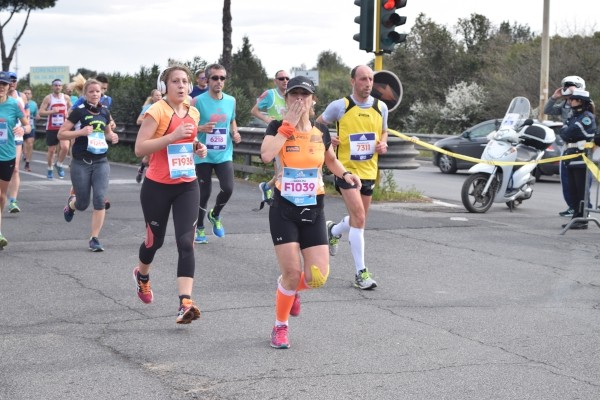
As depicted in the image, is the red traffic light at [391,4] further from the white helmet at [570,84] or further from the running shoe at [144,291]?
the running shoe at [144,291]

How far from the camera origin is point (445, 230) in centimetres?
1316

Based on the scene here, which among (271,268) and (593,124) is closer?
(271,268)

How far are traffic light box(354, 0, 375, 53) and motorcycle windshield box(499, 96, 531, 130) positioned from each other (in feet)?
8.53

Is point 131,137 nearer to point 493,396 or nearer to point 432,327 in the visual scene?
point 432,327

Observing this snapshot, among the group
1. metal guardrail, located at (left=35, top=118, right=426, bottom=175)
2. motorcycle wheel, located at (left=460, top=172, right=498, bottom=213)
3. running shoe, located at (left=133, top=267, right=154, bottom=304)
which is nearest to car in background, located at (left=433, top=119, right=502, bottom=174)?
metal guardrail, located at (left=35, top=118, right=426, bottom=175)

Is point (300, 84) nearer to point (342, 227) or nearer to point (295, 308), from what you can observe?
point (295, 308)

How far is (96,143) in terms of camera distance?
11.0 metres

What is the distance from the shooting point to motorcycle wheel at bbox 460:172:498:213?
15.4m

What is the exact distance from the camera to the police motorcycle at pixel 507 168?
15.5 m

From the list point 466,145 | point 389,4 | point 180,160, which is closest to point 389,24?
point 389,4

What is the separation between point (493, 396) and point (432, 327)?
1.81 m

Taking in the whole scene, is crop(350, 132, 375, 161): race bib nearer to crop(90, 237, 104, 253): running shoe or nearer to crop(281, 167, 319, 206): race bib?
crop(281, 167, 319, 206): race bib

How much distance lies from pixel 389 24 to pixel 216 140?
4.76m

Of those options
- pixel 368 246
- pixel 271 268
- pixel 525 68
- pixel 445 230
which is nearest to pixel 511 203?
pixel 445 230
